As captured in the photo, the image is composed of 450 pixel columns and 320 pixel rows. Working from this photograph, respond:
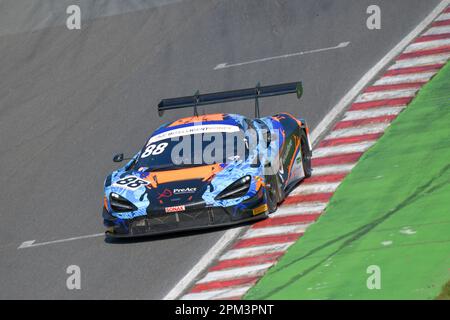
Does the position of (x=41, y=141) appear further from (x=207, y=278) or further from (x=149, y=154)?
(x=207, y=278)

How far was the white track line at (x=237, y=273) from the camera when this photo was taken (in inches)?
545

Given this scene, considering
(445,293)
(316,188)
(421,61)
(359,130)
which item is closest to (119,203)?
(316,188)

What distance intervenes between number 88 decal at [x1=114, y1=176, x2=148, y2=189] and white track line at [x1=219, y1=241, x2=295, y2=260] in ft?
5.02

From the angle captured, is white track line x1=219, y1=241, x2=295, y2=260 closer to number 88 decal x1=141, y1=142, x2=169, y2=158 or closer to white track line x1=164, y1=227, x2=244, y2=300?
white track line x1=164, y1=227, x2=244, y2=300

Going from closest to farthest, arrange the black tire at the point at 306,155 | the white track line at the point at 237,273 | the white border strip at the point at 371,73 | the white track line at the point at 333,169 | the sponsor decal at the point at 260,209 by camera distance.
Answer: the white track line at the point at 237,273, the sponsor decal at the point at 260,209, the white track line at the point at 333,169, the black tire at the point at 306,155, the white border strip at the point at 371,73

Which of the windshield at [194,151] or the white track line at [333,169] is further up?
the windshield at [194,151]

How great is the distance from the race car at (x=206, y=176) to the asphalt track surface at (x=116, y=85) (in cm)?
35

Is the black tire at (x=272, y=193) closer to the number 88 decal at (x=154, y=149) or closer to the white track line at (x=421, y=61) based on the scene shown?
the number 88 decal at (x=154, y=149)

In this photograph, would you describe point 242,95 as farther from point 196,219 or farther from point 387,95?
point 387,95

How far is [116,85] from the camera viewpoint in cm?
2278

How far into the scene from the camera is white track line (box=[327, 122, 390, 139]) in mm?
18344

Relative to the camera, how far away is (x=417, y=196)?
15344 millimetres

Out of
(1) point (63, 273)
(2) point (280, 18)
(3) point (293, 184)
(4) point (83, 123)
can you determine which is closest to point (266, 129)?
(3) point (293, 184)

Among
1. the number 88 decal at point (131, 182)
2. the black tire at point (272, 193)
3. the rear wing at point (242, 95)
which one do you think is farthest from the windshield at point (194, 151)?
the rear wing at point (242, 95)
